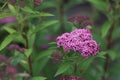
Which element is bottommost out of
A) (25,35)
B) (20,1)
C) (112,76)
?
(112,76)

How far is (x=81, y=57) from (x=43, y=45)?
90.5 inches

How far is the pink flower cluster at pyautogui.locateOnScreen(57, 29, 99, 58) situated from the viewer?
12.2ft

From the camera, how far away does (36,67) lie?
4.75 metres

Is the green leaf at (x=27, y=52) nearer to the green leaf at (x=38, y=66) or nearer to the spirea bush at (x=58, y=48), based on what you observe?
the spirea bush at (x=58, y=48)

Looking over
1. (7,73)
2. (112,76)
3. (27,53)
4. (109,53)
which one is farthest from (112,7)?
(7,73)

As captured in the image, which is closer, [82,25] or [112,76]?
[82,25]

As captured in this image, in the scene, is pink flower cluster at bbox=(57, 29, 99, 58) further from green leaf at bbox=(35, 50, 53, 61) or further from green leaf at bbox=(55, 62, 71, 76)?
green leaf at bbox=(35, 50, 53, 61)

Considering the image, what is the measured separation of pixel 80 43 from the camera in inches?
148

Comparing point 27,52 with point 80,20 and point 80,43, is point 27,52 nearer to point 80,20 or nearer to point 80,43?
point 80,20

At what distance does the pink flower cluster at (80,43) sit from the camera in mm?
3723

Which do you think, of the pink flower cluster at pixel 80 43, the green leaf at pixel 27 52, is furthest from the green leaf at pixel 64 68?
the green leaf at pixel 27 52

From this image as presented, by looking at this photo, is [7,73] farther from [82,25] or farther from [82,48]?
[82,25]

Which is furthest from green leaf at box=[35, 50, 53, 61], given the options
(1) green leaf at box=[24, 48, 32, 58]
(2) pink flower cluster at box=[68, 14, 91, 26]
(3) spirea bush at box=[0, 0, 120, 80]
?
(2) pink flower cluster at box=[68, 14, 91, 26]

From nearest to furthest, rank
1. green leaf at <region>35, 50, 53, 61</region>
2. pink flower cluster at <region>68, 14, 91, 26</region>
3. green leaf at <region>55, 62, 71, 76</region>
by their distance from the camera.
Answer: green leaf at <region>55, 62, 71, 76</region> < pink flower cluster at <region>68, 14, 91, 26</region> < green leaf at <region>35, 50, 53, 61</region>
